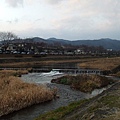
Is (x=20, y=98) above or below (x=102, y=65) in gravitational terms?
above

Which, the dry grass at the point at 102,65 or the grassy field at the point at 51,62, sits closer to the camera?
the dry grass at the point at 102,65

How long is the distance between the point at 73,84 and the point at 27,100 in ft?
45.0

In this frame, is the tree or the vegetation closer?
the vegetation

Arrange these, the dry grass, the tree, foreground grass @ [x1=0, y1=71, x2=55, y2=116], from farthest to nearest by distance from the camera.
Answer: the tree → the dry grass → foreground grass @ [x1=0, y1=71, x2=55, y2=116]

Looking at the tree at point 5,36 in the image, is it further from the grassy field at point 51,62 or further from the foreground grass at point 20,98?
the foreground grass at point 20,98

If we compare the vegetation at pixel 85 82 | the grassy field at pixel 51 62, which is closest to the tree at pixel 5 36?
the grassy field at pixel 51 62

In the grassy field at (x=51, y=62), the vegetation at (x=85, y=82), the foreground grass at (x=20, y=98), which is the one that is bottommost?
the grassy field at (x=51, y=62)

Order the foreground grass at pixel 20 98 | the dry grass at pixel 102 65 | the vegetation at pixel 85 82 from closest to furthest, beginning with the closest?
the foreground grass at pixel 20 98
the vegetation at pixel 85 82
the dry grass at pixel 102 65

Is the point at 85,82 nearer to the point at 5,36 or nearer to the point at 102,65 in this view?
the point at 102,65

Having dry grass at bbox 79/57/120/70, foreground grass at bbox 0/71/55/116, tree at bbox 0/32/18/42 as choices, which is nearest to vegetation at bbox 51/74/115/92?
foreground grass at bbox 0/71/55/116

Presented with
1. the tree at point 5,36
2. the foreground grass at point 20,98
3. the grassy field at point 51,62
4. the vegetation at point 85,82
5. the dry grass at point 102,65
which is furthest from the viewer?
the tree at point 5,36

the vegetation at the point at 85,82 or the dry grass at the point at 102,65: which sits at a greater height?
the vegetation at the point at 85,82

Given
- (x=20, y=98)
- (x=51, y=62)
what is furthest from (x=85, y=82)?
(x=51, y=62)

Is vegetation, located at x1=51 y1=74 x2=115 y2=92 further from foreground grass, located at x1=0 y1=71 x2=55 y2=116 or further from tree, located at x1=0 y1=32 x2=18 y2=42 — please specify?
tree, located at x1=0 y1=32 x2=18 y2=42
